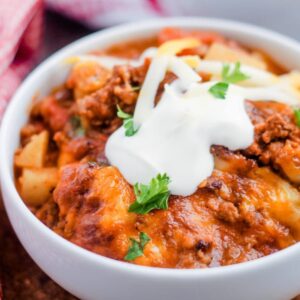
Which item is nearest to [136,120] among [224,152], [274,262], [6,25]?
[224,152]

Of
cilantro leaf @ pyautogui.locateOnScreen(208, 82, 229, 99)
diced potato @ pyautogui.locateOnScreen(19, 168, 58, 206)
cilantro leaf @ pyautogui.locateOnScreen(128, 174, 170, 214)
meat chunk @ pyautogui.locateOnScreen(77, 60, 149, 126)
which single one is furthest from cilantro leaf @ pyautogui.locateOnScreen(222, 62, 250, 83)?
diced potato @ pyautogui.locateOnScreen(19, 168, 58, 206)

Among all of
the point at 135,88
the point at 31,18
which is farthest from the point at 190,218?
the point at 31,18

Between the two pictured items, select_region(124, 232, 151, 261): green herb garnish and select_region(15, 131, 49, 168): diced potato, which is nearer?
select_region(124, 232, 151, 261): green herb garnish

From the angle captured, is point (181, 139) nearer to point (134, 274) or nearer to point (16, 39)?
point (134, 274)

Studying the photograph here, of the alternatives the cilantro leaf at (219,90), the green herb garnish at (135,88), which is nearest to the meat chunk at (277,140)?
the cilantro leaf at (219,90)

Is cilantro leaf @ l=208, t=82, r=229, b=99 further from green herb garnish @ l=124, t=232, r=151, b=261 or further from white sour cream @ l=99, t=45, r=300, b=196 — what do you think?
green herb garnish @ l=124, t=232, r=151, b=261
